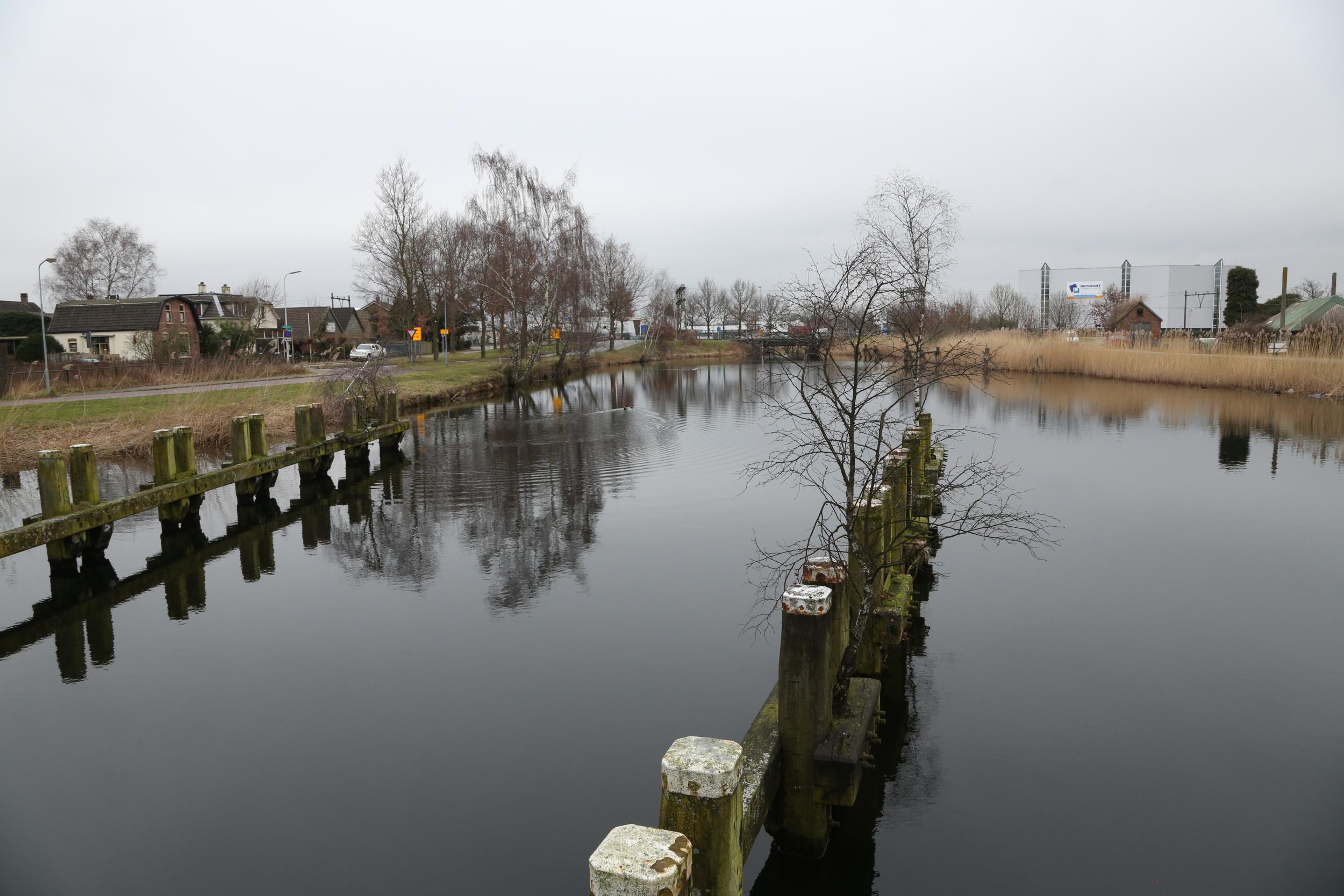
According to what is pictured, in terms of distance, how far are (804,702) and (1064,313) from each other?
229ft

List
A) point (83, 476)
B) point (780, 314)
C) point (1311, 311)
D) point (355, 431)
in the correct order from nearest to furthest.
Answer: point (780, 314)
point (83, 476)
point (355, 431)
point (1311, 311)

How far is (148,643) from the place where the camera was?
802 centimetres

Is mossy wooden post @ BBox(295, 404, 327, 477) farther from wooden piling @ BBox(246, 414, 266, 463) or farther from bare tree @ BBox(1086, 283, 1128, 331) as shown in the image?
bare tree @ BBox(1086, 283, 1128, 331)

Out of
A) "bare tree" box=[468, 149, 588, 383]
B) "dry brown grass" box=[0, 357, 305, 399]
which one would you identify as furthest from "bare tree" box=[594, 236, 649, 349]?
"dry brown grass" box=[0, 357, 305, 399]

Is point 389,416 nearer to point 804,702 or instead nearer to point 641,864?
point 804,702

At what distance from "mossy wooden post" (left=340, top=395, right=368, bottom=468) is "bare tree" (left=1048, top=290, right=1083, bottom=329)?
51.3 metres

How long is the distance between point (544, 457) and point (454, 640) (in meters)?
9.68

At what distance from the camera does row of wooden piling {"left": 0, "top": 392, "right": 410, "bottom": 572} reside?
30.1 feet

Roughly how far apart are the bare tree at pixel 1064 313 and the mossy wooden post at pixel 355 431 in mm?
51347

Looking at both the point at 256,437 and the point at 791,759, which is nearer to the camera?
the point at 791,759

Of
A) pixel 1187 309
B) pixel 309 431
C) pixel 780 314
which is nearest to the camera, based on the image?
pixel 780 314

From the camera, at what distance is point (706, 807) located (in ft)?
10.2

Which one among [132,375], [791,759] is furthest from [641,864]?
[132,375]

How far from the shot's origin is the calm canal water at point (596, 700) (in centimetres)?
488
